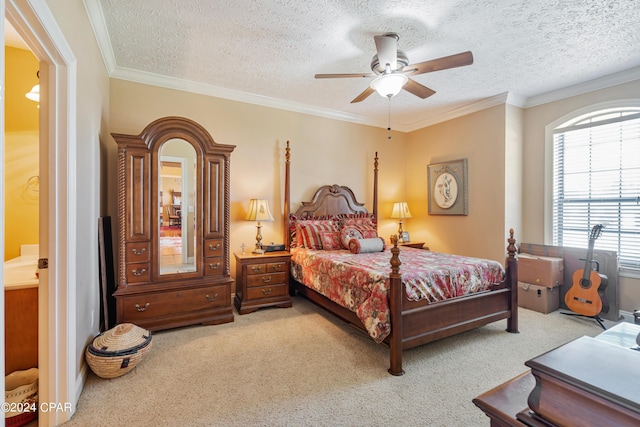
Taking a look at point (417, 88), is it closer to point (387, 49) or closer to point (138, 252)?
point (387, 49)

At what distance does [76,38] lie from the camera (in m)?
2.03

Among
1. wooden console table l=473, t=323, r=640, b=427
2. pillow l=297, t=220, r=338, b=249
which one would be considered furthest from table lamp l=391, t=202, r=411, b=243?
wooden console table l=473, t=323, r=640, b=427

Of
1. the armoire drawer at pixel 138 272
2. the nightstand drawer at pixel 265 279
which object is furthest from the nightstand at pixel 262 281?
the armoire drawer at pixel 138 272

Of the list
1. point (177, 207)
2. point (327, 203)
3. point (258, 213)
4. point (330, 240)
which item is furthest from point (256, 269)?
point (327, 203)

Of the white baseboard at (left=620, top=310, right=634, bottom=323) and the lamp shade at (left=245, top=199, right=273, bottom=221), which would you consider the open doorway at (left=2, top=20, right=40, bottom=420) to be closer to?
the lamp shade at (left=245, top=199, right=273, bottom=221)

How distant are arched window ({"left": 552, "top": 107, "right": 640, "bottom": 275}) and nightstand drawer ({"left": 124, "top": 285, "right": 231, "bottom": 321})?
446 cm

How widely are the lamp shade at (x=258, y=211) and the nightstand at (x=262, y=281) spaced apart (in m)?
0.47

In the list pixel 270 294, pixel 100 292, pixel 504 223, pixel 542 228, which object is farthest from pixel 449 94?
pixel 100 292

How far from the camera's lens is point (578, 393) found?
0.50m

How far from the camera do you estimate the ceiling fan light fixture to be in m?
2.52

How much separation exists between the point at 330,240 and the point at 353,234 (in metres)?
0.34

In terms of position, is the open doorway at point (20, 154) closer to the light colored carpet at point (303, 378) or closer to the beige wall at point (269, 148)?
the beige wall at point (269, 148)

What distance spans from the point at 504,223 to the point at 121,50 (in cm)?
507

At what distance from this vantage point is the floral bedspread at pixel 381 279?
2.42 m
